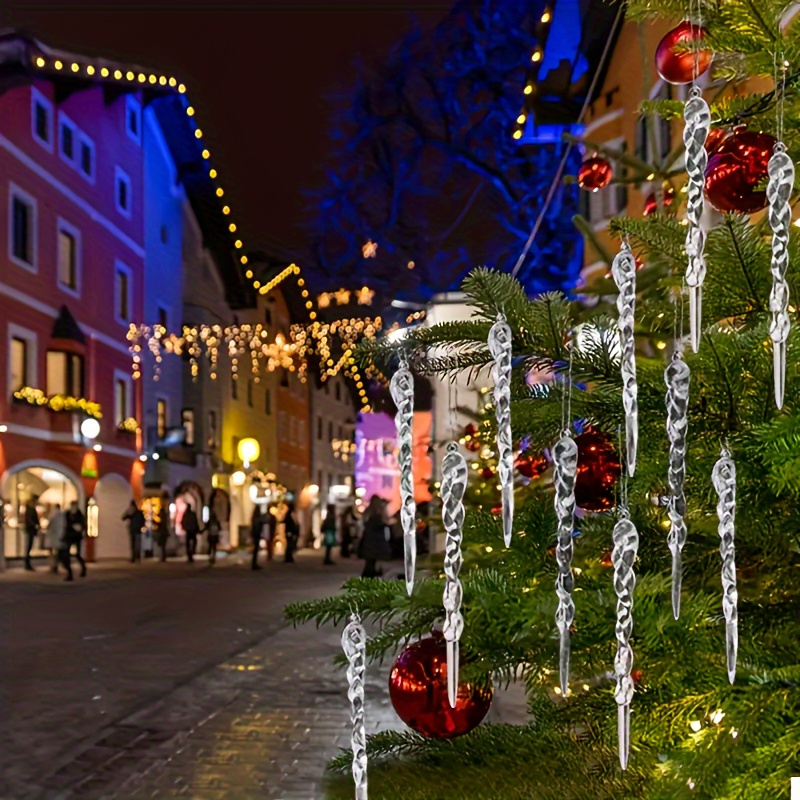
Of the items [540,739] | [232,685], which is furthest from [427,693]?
[232,685]

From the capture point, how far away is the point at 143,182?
3441 centimetres

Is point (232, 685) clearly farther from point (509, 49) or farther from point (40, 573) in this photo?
point (40, 573)

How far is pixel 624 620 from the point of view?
1418 millimetres

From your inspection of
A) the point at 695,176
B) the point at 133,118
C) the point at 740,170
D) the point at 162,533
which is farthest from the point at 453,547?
the point at 133,118

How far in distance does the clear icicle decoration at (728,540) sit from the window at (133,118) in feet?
110

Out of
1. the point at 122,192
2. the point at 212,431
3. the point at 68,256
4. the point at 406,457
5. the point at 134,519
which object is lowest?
the point at 134,519

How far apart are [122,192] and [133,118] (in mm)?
2473

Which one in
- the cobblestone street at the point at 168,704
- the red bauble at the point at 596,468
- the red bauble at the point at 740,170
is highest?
the red bauble at the point at 740,170

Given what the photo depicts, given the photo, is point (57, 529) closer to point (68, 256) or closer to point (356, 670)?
point (68, 256)

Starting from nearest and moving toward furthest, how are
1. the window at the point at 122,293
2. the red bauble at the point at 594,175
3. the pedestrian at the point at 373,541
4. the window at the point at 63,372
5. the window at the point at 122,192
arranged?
the red bauble at the point at 594,175 < the pedestrian at the point at 373,541 < the window at the point at 63,372 < the window at the point at 122,192 < the window at the point at 122,293

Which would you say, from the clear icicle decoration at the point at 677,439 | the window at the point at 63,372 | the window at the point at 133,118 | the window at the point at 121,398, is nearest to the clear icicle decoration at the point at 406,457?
the clear icicle decoration at the point at 677,439

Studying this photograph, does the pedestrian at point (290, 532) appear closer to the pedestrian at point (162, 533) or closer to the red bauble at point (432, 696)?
the pedestrian at point (162, 533)

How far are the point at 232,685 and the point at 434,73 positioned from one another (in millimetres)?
12586

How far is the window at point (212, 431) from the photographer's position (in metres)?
40.2
